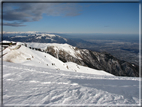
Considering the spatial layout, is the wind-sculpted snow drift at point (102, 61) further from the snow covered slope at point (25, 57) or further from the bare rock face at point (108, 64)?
the snow covered slope at point (25, 57)

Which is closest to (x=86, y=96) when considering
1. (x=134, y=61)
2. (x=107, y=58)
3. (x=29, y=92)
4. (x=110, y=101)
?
(x=110, y=101)

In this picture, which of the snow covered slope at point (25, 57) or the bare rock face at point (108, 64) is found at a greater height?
the snow covered slope at point (25, 57)

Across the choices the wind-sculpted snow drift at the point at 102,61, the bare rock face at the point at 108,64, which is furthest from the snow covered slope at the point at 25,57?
the bare rock face at the point at 108,64

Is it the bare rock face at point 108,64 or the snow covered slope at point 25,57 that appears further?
the bare rock face at point 108,64

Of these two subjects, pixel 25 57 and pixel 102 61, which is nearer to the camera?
pixel 25 57

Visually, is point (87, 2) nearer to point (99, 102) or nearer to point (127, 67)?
point (99, 102)

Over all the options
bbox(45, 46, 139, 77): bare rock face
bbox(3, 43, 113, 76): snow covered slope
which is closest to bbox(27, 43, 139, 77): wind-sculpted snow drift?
bbox(45, 46, 139, 77): bare rock face

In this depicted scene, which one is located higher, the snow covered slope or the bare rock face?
the snow covered slope

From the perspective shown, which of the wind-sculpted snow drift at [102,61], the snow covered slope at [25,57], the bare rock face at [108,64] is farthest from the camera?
the bare rock face at [108,64]

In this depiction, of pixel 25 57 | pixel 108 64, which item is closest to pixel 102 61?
pixel 108 64

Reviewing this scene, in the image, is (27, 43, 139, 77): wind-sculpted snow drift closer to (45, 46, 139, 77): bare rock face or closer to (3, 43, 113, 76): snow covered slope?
(45, 46, 139, 77): bare rock face

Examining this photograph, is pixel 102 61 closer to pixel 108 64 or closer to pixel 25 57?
pixel 108 64
